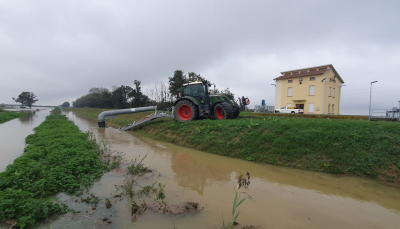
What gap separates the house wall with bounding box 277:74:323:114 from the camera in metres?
24.0

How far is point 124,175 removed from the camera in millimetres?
4980

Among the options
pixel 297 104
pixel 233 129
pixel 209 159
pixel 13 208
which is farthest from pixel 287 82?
pixel 13 208

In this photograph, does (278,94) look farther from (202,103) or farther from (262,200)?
(262,200)

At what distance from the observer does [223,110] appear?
34.1 ft

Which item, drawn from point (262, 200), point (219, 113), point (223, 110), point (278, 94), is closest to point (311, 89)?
point (278, 94)

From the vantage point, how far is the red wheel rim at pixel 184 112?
1178 cm

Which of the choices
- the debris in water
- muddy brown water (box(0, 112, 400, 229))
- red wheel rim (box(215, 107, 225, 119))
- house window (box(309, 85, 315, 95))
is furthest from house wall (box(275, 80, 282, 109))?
the debris in water

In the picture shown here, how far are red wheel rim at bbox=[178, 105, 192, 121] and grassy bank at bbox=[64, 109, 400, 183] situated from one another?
3.06 metres

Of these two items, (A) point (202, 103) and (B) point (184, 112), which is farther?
(B) point (184, 112)

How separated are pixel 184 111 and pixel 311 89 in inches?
770

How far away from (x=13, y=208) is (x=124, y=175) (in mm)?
2277

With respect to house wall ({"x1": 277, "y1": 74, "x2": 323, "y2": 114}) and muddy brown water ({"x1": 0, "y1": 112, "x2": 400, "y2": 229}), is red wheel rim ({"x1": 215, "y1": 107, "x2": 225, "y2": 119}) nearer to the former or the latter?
muddy brown water ({"x1": 0, "y1": 112, "x2": 400, "y2": 229})

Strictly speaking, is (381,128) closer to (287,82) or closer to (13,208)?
(13,208)

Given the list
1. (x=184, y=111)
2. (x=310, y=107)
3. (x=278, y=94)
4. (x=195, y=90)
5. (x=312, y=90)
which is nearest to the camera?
(x=195, y=90)
